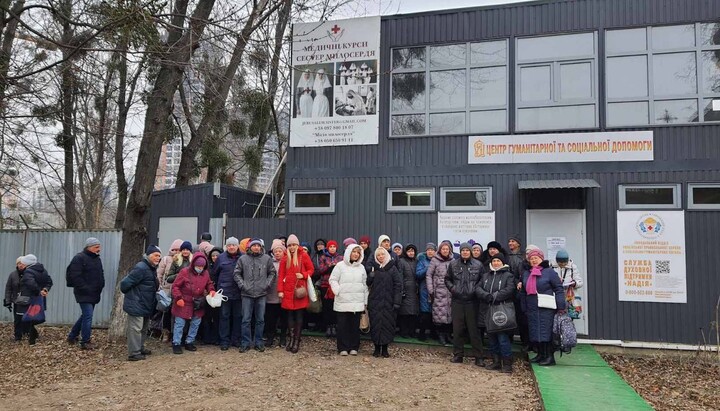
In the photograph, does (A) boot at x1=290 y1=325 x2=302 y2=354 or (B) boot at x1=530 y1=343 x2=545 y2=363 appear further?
(A) boot at x1=290 y1=325 x2=302 y2=354

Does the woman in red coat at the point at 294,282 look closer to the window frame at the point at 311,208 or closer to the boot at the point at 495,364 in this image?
the window frame at the point at 311,208

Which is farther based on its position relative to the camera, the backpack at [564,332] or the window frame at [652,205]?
the window frame at [652,205]

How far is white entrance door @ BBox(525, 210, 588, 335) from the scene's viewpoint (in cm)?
906

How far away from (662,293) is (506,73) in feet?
15.4

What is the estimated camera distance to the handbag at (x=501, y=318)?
7.08 metres

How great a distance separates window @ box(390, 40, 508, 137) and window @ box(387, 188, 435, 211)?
1136mm

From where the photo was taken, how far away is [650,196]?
897cm

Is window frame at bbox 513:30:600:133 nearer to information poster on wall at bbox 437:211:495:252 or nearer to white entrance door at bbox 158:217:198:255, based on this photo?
information poster on wall at bbox 437:211:495:252

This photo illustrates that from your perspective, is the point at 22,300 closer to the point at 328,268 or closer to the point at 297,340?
the point at 297,340

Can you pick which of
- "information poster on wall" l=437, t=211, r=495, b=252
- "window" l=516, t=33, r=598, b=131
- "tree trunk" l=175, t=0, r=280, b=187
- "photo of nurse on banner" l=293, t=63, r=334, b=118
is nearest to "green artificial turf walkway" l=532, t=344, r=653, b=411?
"information poster on wall" l=437, t=211, r=495, b=252

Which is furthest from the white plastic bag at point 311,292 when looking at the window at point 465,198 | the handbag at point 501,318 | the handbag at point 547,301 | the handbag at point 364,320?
the handbag at point 547,301

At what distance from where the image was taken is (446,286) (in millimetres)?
7875

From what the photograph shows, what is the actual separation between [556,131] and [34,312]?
9598 mm

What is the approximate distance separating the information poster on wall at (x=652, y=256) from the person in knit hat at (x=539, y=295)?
7.90ft
